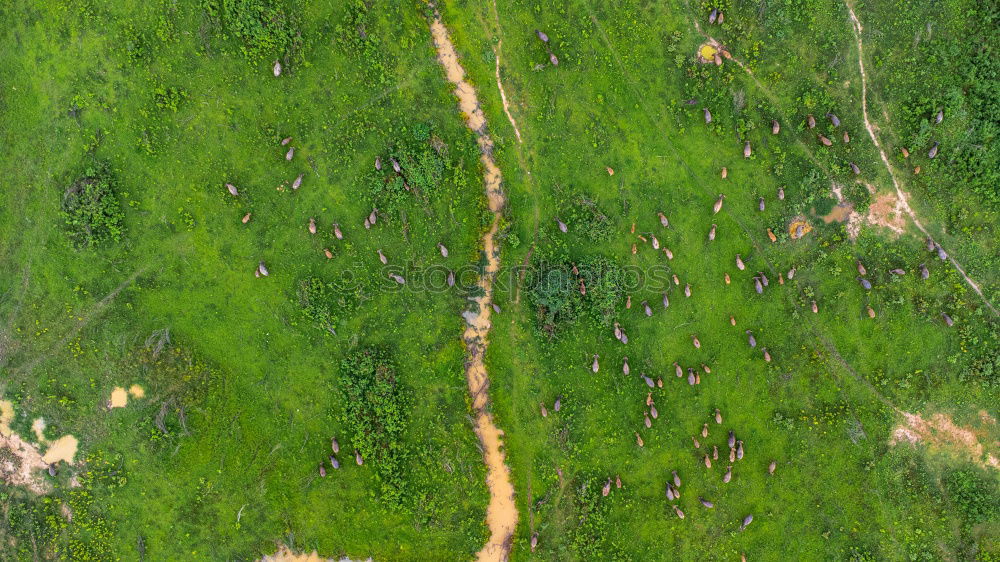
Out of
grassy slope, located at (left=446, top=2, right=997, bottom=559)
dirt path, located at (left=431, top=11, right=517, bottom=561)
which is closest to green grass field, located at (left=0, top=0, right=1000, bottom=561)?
grassy slope, located at (left=446, top=2, right=997, bottom=559)

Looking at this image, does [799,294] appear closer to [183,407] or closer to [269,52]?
[269,52]

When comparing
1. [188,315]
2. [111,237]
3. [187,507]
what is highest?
[111,237]

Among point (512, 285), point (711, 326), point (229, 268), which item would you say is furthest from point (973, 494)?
point (229, 268)

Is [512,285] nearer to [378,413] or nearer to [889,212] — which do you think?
[378,413]

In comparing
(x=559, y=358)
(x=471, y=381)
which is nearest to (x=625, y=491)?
(x=559, y=358)

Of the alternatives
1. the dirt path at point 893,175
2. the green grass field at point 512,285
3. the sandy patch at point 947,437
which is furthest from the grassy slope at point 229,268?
the sandy patch at point 947,437

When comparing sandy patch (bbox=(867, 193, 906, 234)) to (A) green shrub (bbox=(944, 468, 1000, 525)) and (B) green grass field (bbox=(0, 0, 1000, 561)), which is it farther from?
(A) green shrub (bbox=(944, 468, 1000, 525))

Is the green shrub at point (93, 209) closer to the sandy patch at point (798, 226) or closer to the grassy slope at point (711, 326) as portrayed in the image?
the grassy slope at point (711, 326)
